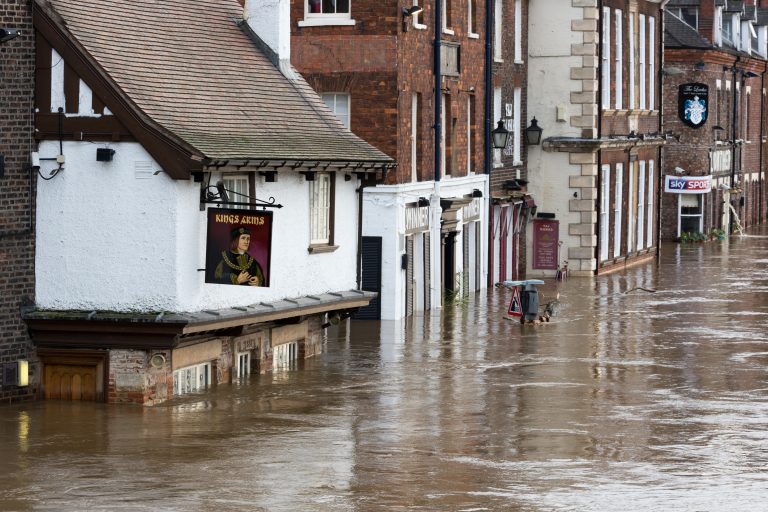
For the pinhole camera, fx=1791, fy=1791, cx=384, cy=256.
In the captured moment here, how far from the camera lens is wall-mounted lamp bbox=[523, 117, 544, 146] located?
51.4 meters

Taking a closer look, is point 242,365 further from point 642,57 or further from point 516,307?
point 642,57

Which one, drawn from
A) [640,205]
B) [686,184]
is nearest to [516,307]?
[640,205]

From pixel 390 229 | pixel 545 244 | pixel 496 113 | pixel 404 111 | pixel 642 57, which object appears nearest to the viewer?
pixel 390 229

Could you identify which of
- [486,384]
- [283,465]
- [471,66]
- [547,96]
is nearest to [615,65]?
[547,96]

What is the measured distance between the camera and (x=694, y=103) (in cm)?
Answer: 6938

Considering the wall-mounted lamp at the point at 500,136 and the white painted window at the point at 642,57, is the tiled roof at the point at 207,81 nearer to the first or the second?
the wall-mounted lamp at the point at 500,136

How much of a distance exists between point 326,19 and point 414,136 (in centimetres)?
360

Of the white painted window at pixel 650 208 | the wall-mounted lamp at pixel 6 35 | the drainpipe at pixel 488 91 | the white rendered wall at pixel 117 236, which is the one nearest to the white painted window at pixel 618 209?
the white painted window at pixel 650 208

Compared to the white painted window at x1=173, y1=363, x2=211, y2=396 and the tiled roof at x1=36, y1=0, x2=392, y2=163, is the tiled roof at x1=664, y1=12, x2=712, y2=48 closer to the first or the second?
the tiled roof at x1=36, y1=0, x2=392, y2=163

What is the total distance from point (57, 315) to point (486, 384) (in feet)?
24.9

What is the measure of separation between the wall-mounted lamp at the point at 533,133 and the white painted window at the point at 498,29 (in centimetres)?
350

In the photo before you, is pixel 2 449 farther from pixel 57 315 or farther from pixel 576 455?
pixel 576 455

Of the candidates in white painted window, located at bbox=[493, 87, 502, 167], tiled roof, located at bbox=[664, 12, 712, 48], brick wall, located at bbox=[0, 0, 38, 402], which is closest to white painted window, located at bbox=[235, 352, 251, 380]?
brick wall, located at bbox=[0, 0, 38, 402]

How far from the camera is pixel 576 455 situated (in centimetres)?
2280
